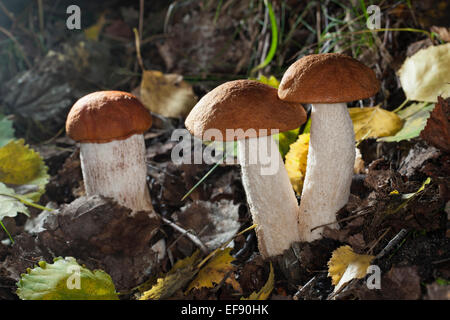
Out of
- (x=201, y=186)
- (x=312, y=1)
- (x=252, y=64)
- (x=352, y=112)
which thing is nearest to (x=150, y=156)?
(x=201, y=186)

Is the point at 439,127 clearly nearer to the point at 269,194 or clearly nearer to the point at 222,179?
the point at 269,194

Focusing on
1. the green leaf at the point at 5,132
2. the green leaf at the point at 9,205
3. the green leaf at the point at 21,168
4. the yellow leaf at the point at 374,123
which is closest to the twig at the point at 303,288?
the yellow leaf at the point at 374,123

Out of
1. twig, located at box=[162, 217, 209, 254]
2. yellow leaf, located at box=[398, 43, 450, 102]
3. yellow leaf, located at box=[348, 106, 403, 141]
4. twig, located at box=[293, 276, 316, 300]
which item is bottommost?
twig, located at box=[162, 217, 209, 254]

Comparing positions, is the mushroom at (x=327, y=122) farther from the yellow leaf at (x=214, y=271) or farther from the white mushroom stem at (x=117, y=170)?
the white mushroom stem at (x=117, y=170)

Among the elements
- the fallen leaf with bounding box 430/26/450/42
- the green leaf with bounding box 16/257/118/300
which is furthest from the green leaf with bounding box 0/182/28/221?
the fallen leaf with bounding box 430/26/450/42

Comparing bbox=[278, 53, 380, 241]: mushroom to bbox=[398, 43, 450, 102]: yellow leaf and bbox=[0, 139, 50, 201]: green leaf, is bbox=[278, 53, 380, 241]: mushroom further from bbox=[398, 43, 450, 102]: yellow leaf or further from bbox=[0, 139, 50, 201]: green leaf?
bbox=[0, 139, 50, 201]: green leaf

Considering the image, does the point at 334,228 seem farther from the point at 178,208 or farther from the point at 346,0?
the point at 346,0

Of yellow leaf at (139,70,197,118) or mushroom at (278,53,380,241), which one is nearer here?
mushroom at (278,53,380,241)
